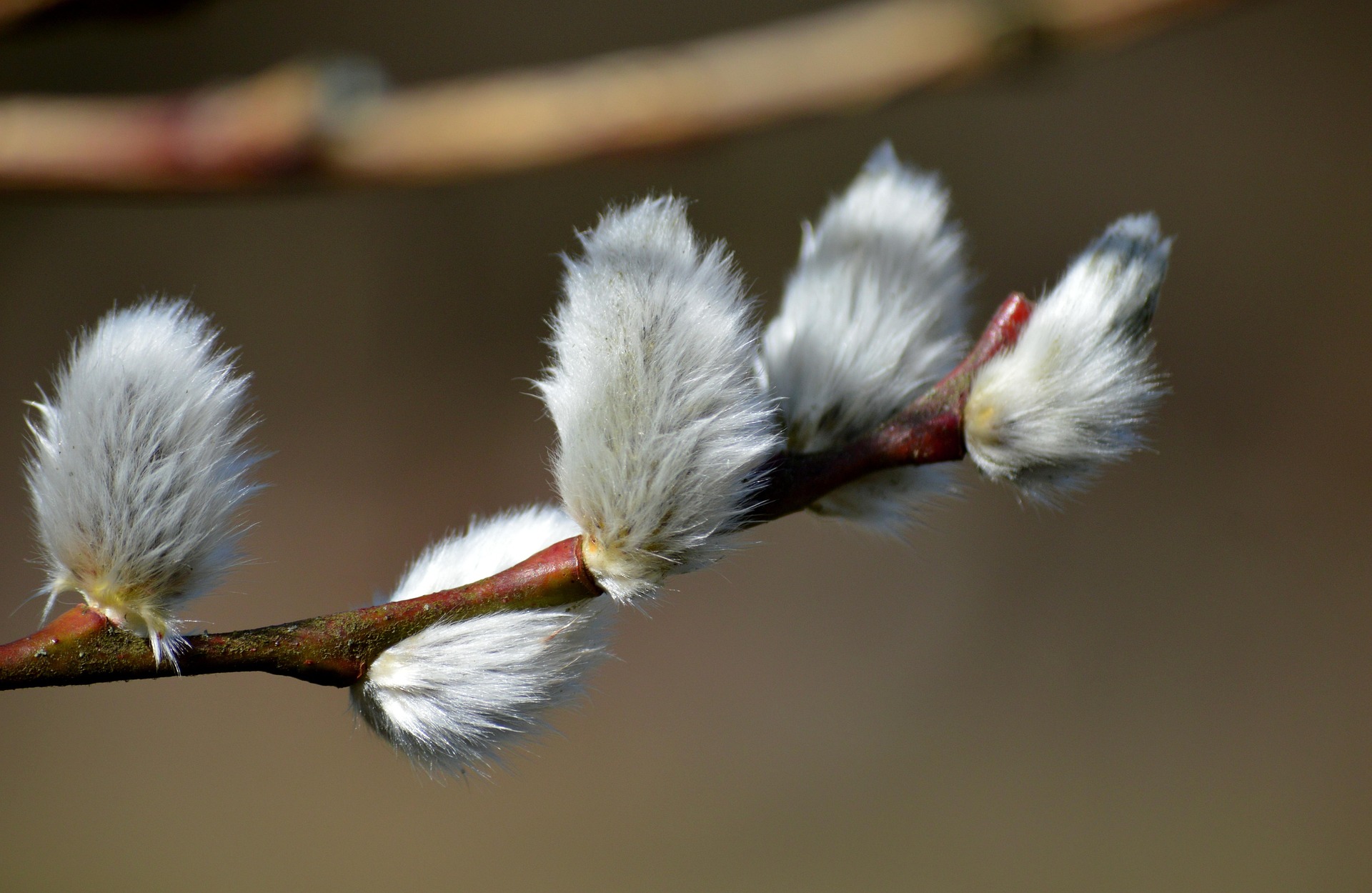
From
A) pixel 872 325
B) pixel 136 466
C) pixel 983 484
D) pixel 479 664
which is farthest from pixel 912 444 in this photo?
pixel 983 484

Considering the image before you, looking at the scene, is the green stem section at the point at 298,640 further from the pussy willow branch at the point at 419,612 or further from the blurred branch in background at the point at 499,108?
the blurred branch in background at the point at 499,108

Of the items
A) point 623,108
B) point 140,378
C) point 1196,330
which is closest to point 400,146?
point 623,108

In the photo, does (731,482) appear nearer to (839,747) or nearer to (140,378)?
(140,378)

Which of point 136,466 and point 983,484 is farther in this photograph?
point 983,484

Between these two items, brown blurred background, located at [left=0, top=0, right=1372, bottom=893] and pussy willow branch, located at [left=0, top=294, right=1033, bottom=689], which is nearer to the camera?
pussy willow branch, located at [left=0, top=294, right=1033, bottom=689]

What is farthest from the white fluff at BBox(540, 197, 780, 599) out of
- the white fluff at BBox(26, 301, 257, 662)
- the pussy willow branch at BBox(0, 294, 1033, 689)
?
the white fluff at BBox(26, 301, 257, 662)

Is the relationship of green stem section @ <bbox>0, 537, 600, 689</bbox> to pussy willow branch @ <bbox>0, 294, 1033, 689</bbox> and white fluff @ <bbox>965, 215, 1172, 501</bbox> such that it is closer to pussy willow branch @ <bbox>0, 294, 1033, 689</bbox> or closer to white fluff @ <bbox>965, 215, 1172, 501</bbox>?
pussy willow branch @ <bbox>0, 294, 1033, 689</bbox>

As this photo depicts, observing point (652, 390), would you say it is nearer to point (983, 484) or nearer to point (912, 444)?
point (912, 444)
